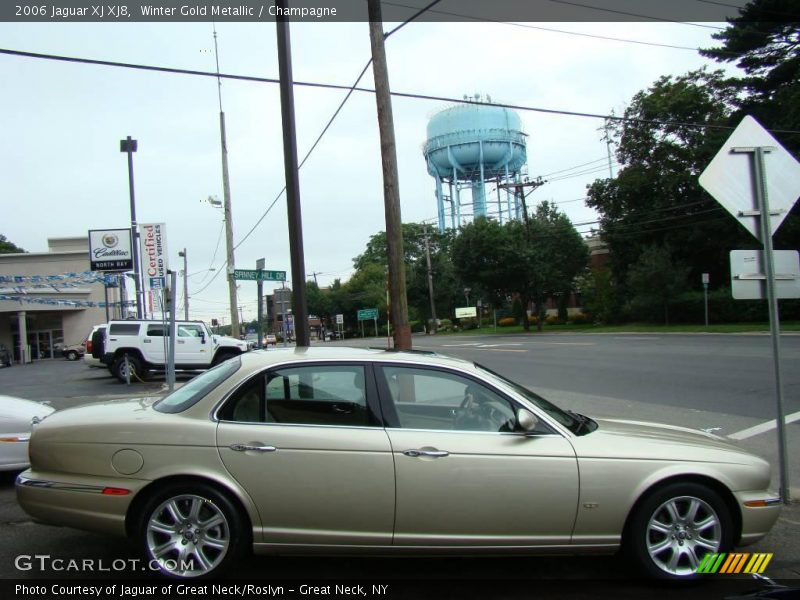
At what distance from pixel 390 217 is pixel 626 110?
43.3 meters

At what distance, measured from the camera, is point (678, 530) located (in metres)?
3.95

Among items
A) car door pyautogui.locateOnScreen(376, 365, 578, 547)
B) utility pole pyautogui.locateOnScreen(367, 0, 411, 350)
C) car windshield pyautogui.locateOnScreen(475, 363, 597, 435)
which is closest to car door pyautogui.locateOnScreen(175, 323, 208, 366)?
utility pole pyautogui.locateOnScreen(367, 0, 411, 350)

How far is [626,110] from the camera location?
47.0m

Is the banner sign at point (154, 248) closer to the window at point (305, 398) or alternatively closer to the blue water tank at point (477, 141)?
the window at point (305, 398)

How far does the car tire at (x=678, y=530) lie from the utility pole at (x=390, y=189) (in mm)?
5217

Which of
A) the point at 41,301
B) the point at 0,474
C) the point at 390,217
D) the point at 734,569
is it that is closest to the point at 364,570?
the point at 734,569

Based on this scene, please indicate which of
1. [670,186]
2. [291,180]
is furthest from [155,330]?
[670,186]

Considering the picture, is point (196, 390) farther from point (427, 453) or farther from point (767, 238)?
point (767, 238)

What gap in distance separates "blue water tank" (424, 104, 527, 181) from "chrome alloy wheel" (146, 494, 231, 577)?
194ft

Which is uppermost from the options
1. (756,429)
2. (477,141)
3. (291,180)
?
(477,141)

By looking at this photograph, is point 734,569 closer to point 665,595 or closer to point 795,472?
point 665,595

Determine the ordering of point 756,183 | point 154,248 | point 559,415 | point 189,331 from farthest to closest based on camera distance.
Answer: point 189,331 < point 154,248 < point 756,183 < point 559,415

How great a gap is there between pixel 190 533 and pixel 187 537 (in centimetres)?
3

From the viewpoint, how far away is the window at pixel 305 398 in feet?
13.2
